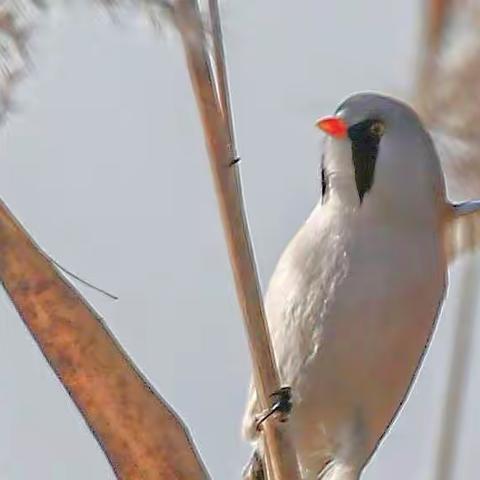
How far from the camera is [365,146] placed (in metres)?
0.60

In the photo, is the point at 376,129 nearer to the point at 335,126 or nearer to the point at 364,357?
the point at 335,126

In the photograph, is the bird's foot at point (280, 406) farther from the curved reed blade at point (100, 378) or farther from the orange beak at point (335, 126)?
the orange beak at point (335, 126)

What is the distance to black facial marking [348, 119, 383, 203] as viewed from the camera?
597 millimetres

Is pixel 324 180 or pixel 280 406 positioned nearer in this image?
pixel 280 406

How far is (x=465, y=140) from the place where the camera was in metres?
0.49

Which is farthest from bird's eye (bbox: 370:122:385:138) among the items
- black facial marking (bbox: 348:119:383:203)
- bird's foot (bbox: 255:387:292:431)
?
bird's foot (bbox: 255:387:292:431)

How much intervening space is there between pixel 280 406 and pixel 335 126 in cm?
18

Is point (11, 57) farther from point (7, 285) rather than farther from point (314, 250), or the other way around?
point (314, 250)

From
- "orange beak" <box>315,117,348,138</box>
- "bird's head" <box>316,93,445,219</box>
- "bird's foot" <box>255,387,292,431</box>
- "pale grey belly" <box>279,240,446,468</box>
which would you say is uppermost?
"orange beak" <box>315,117,348,138</box>

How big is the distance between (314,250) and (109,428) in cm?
19

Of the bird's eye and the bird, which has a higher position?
the bird's eye

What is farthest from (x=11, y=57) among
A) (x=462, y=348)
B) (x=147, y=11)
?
(x=462, y=348)

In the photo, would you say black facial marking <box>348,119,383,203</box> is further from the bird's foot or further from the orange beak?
the bird's foot

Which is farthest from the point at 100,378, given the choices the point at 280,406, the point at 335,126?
the point at 335,126
